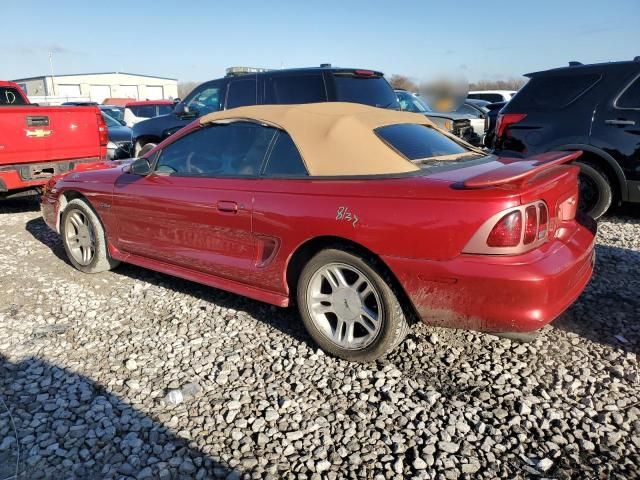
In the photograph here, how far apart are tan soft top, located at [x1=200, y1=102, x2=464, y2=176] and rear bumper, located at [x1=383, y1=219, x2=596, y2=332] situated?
2.02ft

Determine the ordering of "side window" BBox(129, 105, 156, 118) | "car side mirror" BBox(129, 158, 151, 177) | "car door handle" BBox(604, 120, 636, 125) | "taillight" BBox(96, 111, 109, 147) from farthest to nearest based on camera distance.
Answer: "side window" BBox(129, 105, 156, 118)
"taillight" BBox(96, 111, 109, 147)
"car door handle" BBox(604, 120, 636, 125)
"car side mirror" BBox(129, 158, 151, 177)

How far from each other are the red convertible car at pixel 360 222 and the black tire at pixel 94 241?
1.65ft

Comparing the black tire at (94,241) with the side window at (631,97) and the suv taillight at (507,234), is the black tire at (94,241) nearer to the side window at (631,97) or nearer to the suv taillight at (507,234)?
the suv taillight at (507,234)

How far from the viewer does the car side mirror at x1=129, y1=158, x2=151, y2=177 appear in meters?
4.08

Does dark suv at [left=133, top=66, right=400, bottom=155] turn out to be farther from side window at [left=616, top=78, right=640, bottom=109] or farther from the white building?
the white building

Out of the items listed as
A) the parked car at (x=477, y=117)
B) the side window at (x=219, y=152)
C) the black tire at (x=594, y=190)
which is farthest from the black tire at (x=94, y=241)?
the parked car at (x=477, y=117)

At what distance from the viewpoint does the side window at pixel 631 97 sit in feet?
17.6

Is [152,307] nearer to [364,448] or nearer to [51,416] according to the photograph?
[51,416]

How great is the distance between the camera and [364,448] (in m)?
2.38

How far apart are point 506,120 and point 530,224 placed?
12.7ft

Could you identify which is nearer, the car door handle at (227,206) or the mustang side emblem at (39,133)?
the car door handle at (227,206)

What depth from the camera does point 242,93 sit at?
729cm

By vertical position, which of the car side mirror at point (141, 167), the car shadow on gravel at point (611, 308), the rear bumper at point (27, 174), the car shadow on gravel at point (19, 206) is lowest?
the car shadow on gravel at point (19, 206)

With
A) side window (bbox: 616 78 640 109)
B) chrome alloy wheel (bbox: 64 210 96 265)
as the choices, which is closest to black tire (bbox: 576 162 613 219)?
side window (bbox: 616 78 640 109)
